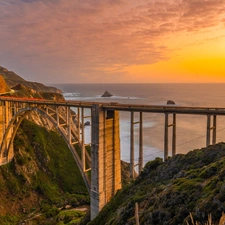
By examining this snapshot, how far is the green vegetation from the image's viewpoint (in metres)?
31.2

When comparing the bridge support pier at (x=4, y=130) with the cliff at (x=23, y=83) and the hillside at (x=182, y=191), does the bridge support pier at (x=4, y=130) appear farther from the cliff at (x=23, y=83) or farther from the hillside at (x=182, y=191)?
the cliff at (x=23, y=83)

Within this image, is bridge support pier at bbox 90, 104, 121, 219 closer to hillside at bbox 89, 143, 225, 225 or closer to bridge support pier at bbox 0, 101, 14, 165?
hillside at bbox 89, 143, 225, 225

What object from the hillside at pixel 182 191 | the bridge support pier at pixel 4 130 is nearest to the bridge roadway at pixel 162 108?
the hillside at pixel 182 191

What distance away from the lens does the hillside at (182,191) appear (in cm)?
866

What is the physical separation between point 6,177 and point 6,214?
19.8 feet

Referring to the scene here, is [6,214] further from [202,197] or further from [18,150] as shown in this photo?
[202,197]

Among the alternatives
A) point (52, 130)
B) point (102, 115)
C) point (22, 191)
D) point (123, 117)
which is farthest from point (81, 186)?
point (123, 117)

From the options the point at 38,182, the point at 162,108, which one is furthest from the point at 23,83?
the point at 162,108

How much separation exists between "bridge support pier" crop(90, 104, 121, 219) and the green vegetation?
8678 millimetres

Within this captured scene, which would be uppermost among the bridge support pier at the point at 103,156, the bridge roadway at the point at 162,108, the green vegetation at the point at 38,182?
the bridge roadway at the point at 162,108

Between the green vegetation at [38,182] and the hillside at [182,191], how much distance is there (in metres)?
16.8

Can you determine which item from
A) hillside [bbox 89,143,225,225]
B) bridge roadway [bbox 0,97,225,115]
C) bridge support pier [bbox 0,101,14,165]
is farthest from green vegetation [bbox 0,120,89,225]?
hillside [bbox 89,143,225,225]

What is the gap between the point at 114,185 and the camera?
2306cm

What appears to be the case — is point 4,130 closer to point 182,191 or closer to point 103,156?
point 103,156
